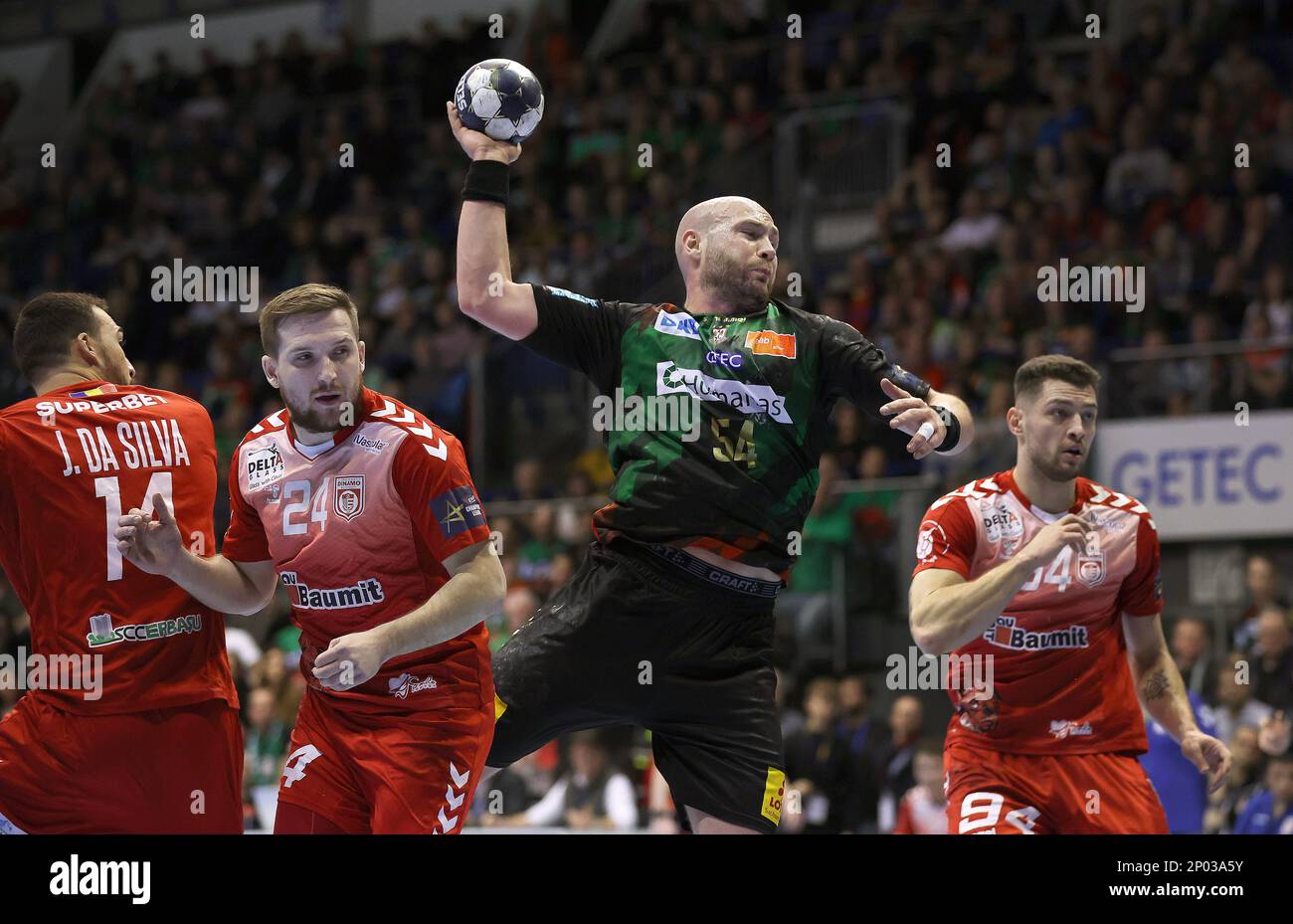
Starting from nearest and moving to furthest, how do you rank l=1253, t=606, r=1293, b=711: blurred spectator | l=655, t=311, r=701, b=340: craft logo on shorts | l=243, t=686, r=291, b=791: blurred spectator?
l=655, t=311, r=701, b=340: craft logo on shorts, l=1253, t=606, r=1293, b=711: blurred spectator, l=243, t=686, r=291, b=791: blurred spectator

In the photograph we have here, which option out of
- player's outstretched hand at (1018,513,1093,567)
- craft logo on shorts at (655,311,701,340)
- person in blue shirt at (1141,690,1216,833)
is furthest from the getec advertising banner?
craft logo on shorts at (655,311,701,340)

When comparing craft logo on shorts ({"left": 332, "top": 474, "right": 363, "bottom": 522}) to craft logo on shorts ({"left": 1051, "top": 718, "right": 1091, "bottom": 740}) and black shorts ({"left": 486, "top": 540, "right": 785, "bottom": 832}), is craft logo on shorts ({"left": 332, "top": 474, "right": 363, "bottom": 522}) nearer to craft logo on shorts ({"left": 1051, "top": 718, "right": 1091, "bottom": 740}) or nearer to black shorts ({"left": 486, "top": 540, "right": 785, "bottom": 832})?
black shorts ({"left": 486, "top": 540, "right": 785, "bottom": 832})

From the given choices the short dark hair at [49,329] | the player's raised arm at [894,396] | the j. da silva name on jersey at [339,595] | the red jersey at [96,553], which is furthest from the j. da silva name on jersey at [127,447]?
the player's raised arm at [894,396]

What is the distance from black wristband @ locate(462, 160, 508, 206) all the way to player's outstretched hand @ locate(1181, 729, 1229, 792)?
3280mm

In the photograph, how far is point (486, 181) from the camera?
5.79 metres

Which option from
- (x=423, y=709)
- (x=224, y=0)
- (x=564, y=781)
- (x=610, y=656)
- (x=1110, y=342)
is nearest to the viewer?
(x=423, y=709)

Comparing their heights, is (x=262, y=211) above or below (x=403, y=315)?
above

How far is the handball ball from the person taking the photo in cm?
574

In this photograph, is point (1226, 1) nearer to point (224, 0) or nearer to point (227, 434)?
point (227, 434)

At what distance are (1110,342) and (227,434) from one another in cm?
832

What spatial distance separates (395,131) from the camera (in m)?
20.0

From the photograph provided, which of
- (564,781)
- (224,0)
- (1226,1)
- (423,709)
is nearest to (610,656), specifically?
(423,709)
